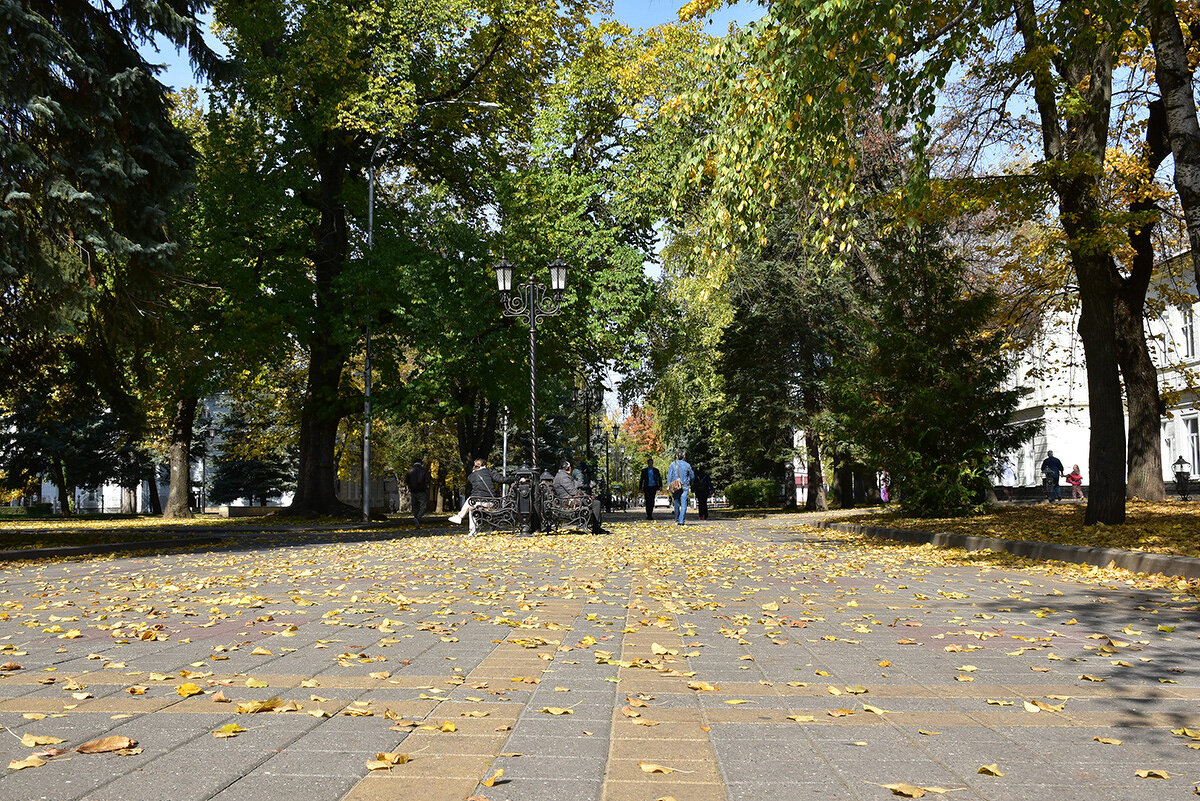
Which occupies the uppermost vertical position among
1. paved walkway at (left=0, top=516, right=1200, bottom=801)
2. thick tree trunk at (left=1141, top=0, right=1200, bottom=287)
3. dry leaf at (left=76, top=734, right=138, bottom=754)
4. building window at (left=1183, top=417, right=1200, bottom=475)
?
thick tree trunk at (left=1141, top=0, right=1200, bottom=287)

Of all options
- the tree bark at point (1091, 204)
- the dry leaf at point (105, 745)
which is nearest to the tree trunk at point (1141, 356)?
the tree bark at point (1091, 204)

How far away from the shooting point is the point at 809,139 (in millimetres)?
13883

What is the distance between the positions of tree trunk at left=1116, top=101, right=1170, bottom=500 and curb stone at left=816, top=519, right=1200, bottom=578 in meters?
7.59

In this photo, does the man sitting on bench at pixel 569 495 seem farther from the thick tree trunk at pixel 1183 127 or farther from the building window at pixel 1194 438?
the building window at pixel 1194 438

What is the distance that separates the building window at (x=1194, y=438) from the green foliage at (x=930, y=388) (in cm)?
2287

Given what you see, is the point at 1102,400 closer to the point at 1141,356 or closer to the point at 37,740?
the point at 1141,356

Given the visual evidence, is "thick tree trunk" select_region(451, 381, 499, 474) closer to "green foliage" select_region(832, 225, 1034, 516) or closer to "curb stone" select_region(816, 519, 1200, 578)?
"green foliage" select_region(832, 225, 1034, 516)

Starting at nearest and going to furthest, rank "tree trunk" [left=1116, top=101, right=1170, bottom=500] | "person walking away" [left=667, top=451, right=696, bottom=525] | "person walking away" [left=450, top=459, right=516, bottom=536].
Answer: "tree trunk" [left=1116, top=101, right=1170, bottom=500] → "person walking away" [left=450, top=459, right=516, bottom=536] → "person walking away" [left=667, top=451, right=696, bottom=525]

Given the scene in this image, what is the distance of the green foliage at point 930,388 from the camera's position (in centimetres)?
2077

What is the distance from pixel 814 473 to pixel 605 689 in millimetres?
35189

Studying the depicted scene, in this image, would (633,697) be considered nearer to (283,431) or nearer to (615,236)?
(615,236)

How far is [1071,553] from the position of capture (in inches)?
505

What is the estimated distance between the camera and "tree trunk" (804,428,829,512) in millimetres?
38000

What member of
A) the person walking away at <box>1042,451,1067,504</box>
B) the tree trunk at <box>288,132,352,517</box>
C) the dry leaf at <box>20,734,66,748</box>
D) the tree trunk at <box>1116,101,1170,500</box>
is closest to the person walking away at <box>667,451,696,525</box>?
the tree trunk at <box>288,132,352,517</box>
